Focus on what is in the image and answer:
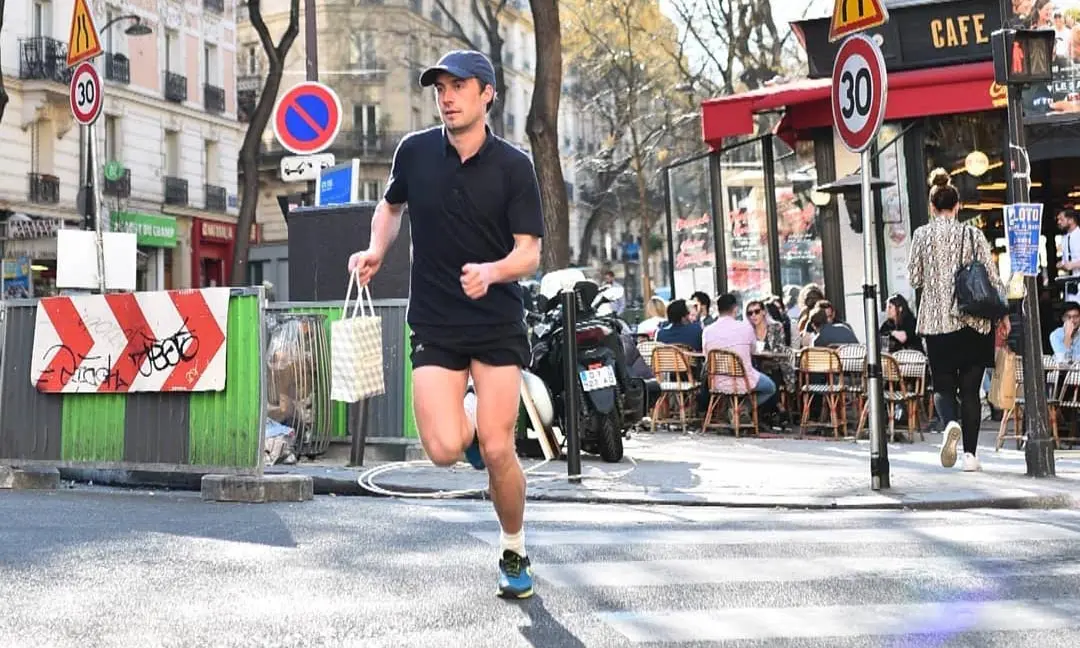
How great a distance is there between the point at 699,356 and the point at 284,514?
865 centimetres

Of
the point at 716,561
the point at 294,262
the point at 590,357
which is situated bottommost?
the point at 716,561

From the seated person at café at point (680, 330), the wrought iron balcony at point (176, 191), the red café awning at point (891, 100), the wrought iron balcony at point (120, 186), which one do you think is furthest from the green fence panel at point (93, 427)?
the wrought iron balcony at point (176, 191)

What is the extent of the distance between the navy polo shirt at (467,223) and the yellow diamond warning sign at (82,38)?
8.39 m

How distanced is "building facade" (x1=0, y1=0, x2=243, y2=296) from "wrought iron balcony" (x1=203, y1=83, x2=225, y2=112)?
0.04 meters

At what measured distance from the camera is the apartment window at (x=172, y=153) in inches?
1705

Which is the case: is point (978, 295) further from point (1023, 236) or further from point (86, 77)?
point (86, 77)

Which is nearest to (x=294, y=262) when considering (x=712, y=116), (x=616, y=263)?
(x=712, y=116)

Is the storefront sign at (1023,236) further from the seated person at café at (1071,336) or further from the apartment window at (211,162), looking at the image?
the apartment window at (211,162)

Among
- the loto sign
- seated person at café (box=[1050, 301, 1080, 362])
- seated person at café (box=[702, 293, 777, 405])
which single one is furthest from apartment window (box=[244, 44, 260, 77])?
the loto sign

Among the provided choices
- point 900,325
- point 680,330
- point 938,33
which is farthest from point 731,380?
point 938,33

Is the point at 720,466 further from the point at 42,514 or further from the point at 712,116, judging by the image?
the point at 712,116

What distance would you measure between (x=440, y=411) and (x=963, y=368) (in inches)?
238

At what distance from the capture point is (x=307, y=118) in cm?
1277

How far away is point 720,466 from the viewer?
451 inches
